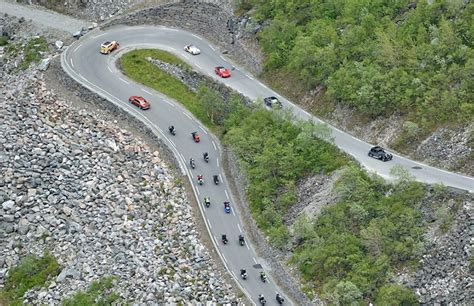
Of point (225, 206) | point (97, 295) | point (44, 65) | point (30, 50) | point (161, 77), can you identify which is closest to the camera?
point (97, 295)

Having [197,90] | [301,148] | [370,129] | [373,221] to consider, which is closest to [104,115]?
[197,90]

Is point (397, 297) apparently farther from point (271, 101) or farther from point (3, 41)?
point (3, 41)

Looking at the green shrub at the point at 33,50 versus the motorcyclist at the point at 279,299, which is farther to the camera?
the green shrub at the point at 33,50

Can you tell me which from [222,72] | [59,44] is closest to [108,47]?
[59,44]

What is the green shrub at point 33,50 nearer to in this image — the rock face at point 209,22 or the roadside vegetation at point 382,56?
the rock face at point 209,22

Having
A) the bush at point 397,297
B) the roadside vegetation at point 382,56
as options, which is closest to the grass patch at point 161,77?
the roadside vegetation at point 382,56

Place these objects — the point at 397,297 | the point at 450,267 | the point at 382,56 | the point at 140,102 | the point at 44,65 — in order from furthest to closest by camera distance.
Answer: the point at 44,65 < the point at 140,102 < the point at 382,56 < the point at 450,267 < the point at 397,297

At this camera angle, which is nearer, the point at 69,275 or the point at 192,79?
the point at 69,275

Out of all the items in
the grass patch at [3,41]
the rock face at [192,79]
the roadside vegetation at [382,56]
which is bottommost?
the grass patch at [3,41]
